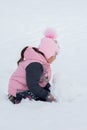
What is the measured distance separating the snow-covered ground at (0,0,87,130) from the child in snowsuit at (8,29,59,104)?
0.42 feet

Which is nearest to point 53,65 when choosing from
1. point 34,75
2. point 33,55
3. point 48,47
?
point 48,47

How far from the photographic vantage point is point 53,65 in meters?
6.25

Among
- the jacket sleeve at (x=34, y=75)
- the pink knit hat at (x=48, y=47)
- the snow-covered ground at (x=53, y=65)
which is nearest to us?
the snow-covered ground at (x=53, y=65)

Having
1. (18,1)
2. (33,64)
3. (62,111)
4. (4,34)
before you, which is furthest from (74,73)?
(18,1)

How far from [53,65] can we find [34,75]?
2.00 metres

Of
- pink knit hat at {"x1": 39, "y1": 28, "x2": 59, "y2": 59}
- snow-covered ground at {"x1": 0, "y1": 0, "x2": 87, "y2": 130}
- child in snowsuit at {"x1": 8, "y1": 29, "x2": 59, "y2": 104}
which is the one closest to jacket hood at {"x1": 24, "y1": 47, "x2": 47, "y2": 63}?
child in snowsuit at {"x1": 8, "y1": 29, "x2": 59, "y2": 104}

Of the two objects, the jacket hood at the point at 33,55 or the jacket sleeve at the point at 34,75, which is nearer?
the jacket sleeve at the point at 34,75

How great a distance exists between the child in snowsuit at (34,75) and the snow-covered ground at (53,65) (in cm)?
13

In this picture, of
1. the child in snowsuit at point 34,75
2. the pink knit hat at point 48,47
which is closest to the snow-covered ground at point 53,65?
the child in snowsuit at point 34,75

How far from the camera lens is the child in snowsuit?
14.1ft

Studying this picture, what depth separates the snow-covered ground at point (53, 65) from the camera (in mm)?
3651

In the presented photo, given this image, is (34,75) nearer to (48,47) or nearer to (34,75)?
(34,75)

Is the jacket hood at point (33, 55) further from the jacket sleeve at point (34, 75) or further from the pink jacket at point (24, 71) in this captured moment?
the jacket sleeve at point (34, 75)

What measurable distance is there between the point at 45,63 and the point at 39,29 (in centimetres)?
525
